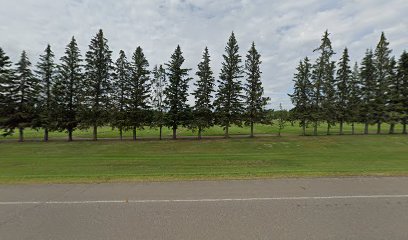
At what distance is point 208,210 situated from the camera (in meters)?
5.93

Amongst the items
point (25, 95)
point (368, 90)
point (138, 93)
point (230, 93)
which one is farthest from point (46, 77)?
point (368, 90)

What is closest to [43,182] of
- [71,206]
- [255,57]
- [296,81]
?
[71,206]

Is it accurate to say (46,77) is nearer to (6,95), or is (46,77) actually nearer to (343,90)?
(6,95)

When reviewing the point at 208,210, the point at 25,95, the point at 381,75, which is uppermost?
the point at 381,75

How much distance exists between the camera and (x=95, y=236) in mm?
4613

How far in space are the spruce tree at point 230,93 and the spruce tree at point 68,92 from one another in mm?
20016

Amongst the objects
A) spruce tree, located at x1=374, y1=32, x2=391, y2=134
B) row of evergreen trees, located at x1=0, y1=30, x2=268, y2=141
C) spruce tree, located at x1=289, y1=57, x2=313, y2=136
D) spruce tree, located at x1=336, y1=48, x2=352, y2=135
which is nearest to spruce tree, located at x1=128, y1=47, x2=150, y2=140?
row of evergreen trees, located at x1=0, y1=30, x2=268, y2=141

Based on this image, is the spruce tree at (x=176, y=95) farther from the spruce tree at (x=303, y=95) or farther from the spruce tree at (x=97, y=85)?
the spruce tree at (x=303, y=95)

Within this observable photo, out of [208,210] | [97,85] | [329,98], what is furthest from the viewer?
[329,98]

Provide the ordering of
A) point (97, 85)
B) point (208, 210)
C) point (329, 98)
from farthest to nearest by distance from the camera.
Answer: point (329, 98) < point (97, 85) < point (208, 210)

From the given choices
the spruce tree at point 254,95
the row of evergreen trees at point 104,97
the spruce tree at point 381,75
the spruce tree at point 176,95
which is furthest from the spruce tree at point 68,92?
the spruce tree at point 381,75

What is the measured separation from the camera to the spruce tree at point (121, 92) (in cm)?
3581

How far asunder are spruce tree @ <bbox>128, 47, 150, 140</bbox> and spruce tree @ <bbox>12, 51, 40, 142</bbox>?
13950 millimetres

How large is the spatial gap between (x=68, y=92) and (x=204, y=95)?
19.4 meters
